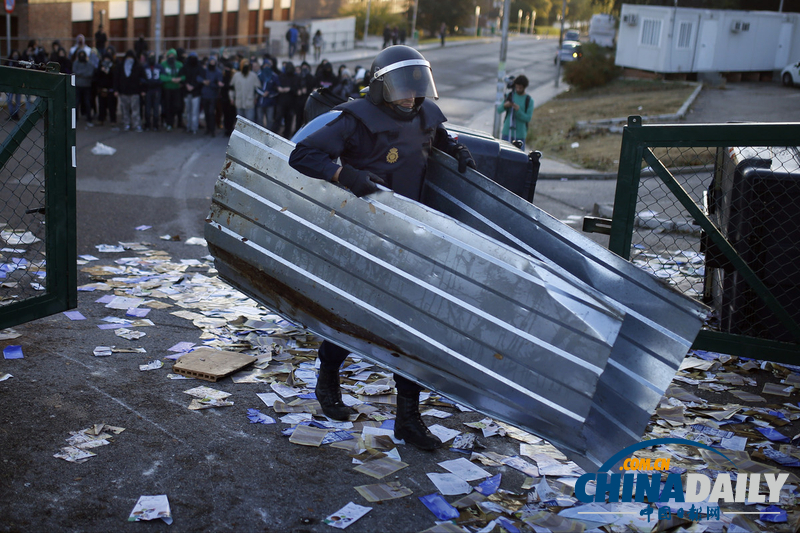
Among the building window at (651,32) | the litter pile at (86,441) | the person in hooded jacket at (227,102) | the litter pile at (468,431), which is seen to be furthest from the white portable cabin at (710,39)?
the litter pile at (86,441)

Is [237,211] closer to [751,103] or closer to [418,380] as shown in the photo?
[418,380]

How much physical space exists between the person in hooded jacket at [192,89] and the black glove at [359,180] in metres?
13.0

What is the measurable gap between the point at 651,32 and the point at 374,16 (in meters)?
25.9

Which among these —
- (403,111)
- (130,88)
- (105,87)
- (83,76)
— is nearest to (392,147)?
(403,111)

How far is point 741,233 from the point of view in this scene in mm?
4891

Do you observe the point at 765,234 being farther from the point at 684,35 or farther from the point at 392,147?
the point at 684,35

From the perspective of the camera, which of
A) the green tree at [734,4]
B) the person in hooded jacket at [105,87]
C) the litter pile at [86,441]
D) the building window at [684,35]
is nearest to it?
the litter pile at [86,441]

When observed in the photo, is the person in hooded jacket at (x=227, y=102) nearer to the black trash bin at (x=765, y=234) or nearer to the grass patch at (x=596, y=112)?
the grass patch at (x=596, y=112)

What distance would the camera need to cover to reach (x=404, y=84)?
3883 mm

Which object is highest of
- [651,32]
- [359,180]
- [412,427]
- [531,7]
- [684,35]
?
[531,7]

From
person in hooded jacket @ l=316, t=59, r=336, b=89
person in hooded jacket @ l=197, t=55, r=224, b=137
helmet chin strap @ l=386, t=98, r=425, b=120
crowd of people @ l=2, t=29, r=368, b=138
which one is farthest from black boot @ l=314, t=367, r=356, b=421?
person in hooded jacket @ l=197, t=55, r=224, b=137

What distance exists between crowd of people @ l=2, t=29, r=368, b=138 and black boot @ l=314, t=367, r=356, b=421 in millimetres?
11590

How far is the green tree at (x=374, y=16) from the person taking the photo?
49.7 meters

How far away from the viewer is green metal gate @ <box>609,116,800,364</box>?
404 cm
